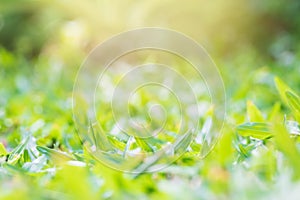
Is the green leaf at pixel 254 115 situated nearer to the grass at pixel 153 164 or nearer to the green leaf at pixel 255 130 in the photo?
the grass at pixel 153 164

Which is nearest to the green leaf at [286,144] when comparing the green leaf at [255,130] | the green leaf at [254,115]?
the green leaf at [255,130]

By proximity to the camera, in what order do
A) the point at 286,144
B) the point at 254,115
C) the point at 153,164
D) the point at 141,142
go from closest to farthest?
the point at 286,144 → the point at 153,164 → the point at 141,142 → the point at 254,115

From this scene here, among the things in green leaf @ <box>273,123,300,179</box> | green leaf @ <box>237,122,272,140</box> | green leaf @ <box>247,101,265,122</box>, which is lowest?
green leaf @ <box>273,123,300,179</box>

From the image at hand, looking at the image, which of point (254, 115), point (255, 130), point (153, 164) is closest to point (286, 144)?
point (153, 164)

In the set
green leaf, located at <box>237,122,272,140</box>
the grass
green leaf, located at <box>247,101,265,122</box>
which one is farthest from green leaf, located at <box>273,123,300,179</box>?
green leaf, located at <box>247,101,265,122</box>

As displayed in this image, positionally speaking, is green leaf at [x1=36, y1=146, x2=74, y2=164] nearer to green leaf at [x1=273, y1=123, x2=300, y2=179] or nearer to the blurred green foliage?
the blurred green foliage

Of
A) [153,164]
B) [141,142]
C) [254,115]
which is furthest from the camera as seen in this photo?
[254,115]

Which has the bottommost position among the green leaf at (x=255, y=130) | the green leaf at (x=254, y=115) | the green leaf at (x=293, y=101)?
the green leaf at (x=255, y=130)

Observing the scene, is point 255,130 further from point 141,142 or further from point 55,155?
point 55,155

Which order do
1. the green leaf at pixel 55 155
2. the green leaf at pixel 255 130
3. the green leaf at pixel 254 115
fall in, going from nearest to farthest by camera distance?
the green leaf at pixel 55 155, the green leaf at pixel 255 130, the green leaf at pixel 254 115
